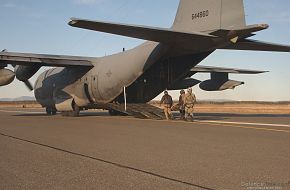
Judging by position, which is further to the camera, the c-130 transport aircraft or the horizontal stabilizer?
the c-130 transport aircraft

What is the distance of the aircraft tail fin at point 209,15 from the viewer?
14.6 metres

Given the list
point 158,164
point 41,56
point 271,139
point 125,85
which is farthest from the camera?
point 41,56

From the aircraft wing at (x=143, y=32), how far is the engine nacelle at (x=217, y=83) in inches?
384

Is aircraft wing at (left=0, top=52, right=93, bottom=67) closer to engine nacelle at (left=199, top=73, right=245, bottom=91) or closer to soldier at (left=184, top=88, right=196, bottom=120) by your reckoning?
engine nacelle at (left=199, top=73, right=245, bottom=91)

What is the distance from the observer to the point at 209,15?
15.7m

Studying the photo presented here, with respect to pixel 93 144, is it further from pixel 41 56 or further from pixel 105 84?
pixel 41 56

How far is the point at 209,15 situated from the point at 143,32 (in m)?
3.34

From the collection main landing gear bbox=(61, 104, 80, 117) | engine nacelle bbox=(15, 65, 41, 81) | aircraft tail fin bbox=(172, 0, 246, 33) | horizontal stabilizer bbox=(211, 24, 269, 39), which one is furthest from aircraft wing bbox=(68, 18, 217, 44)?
engine nacelle bbox=(15, 65, 41, 81)

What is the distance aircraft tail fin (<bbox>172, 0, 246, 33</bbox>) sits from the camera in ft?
48.0

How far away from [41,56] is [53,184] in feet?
58.1

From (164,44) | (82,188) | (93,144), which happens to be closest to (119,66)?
(164,44)

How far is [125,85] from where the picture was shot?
2027cm

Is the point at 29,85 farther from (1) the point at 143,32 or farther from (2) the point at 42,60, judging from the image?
(1) the point at 143,32

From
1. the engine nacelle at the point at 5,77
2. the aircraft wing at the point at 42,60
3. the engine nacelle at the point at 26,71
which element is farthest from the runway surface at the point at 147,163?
the engine nacelle at the point at 26,71
